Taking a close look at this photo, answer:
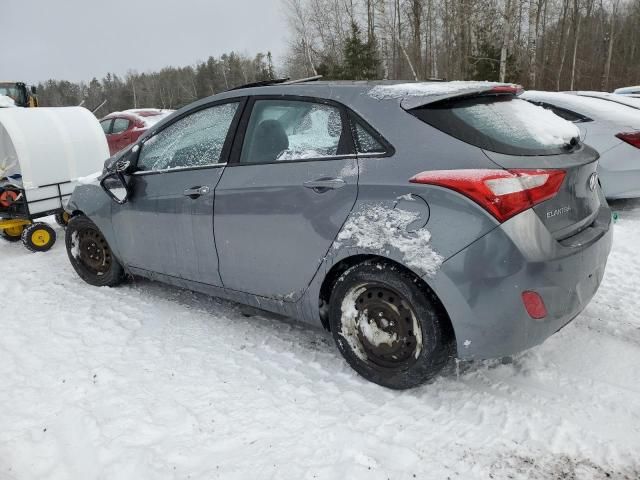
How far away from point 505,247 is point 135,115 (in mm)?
13811

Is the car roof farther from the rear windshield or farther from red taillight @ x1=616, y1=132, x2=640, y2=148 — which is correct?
red taillight @ x1=616, y1=132, x2=640, y2=148

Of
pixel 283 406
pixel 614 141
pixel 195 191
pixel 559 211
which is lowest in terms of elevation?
pixel 283 406

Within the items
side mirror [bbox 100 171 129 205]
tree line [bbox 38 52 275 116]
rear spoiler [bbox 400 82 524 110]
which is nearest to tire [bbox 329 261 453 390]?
rear spoiler [bbox 400 82 524 110]

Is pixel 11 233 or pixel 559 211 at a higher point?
pixel 559 211

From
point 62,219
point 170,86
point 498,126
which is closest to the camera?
point 498,126

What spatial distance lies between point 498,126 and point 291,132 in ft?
4.07

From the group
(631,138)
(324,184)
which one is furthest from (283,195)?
(631,138)

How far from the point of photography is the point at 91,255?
4676mm

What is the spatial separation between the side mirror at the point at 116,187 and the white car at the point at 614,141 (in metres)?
5.26

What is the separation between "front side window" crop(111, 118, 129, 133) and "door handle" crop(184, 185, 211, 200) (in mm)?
11576

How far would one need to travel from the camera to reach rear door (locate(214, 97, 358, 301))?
2859 millimetres

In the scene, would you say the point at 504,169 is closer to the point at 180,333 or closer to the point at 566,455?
the point at 566,455

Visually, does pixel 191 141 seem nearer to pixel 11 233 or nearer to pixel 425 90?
pixel 425 90

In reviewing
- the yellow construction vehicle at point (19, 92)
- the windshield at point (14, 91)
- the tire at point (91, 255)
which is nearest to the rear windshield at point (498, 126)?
the tire at point (91, 255)
